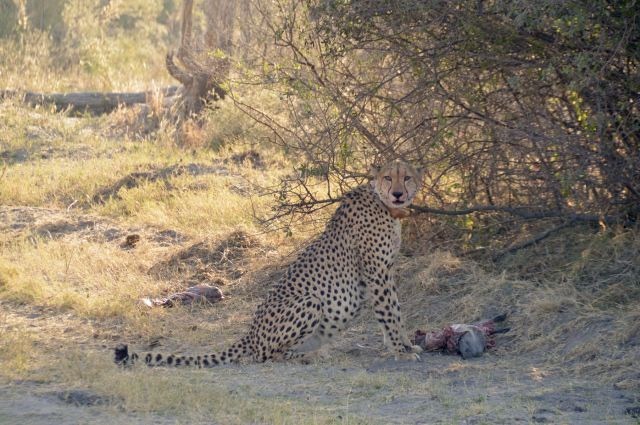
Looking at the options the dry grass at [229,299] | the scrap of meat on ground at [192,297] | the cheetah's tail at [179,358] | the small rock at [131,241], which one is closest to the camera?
the dry grass at [229,299]

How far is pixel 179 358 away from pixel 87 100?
1027 cm

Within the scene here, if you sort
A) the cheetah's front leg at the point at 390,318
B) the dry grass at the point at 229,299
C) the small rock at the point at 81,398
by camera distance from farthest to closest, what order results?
the cheetah's front leg at the point at 390,318, the dry grass at the point at 229,299, the small rock at the point at 81,398

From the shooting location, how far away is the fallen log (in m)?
14.6

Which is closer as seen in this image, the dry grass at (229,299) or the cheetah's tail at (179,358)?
the dry grass at (229,299)

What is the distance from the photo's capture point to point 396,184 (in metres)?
5.98

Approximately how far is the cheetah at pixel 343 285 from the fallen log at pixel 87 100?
9.04 metres

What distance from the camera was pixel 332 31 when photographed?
6863 mm

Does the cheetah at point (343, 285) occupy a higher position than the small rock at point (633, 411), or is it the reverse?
the cheetah at point (343, 285)

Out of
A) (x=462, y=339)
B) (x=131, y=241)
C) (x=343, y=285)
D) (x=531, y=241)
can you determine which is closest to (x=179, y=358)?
(x=343, y=285)

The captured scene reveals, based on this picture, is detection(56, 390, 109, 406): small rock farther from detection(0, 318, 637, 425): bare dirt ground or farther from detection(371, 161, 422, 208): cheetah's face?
detection(371, 161, 422, 208): cheetah's face

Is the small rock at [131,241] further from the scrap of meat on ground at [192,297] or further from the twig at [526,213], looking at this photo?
the twig at [526,213]

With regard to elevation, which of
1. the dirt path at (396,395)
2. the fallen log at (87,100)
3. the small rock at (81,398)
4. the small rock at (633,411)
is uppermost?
the fallen log at (87,100)

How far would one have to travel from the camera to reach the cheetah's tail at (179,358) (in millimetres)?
5320

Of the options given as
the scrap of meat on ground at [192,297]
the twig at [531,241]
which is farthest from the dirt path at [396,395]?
the scrap of meat on ground at [192,297]
